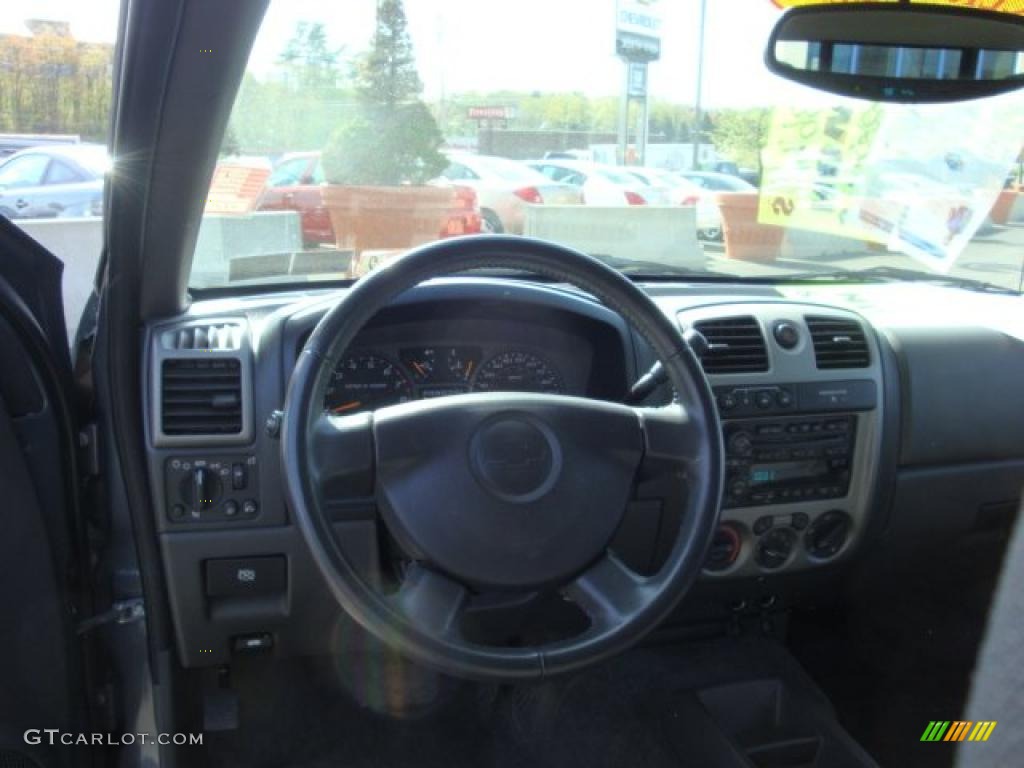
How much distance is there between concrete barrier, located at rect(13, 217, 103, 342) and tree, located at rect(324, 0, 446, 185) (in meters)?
0.64

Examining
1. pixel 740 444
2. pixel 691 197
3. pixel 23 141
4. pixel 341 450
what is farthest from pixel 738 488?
pixel 23 141

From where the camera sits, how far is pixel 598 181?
3.11 metres

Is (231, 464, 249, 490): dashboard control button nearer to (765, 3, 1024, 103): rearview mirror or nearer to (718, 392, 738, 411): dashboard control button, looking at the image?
(718, 392, 738, 411): dashboard control button

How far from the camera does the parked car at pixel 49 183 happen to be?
2514 millimetres

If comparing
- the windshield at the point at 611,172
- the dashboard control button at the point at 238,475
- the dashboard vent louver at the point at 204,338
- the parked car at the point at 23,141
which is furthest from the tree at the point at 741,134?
the parked car at the point at 23,141

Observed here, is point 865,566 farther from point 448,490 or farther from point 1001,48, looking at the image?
point 448,490

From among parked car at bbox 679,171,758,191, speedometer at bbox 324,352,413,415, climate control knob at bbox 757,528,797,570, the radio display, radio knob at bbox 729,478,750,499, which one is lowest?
climate control knob at bbox 757,528,797,570

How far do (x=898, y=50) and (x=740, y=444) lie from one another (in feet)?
3.65

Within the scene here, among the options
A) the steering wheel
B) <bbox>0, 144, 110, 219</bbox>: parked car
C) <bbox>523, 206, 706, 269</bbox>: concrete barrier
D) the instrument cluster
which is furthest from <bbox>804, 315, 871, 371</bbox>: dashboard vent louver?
<bbox>0, 144, 110, 219</bbox>: parked car

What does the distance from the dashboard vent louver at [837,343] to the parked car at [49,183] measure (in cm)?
202

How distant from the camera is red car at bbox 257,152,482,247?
265 centimetres

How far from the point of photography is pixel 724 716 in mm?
3359

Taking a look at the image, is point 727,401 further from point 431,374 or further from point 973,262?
point 973,262

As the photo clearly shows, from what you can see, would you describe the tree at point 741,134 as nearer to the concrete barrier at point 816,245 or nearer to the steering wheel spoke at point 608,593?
the concrete barrier at point 816,245
